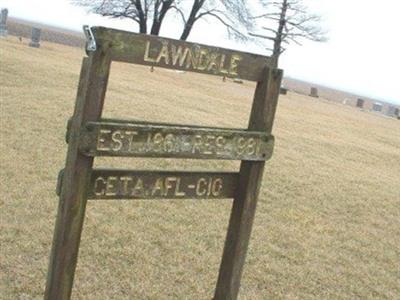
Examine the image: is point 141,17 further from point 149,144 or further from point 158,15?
point 149,144

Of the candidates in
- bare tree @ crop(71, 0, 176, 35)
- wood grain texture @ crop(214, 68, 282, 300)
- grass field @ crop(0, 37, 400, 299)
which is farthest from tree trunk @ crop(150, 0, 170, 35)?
wood grain texture @ crop(214, 68, 282, 300)

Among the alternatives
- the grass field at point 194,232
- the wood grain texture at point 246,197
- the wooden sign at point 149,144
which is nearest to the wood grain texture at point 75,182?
the wooden sign at point 149,144

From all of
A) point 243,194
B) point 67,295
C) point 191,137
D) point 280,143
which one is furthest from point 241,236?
point 280,143

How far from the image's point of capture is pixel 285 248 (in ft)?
18.2

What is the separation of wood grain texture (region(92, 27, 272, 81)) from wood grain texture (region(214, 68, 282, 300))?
114 mm

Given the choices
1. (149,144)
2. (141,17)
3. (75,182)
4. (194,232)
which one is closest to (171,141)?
(149,144)

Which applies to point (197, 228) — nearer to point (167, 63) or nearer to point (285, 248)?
point (285, 248)

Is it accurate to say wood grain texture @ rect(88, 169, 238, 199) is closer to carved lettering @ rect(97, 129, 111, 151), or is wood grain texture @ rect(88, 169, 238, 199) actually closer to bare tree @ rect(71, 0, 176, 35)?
carved lettering @ rect(97, 129, 111, 151)

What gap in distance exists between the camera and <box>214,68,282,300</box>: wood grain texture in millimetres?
3529

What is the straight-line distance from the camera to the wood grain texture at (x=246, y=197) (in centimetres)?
353

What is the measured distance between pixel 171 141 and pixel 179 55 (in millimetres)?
484

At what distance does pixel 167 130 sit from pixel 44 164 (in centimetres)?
409

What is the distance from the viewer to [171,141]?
3.19m

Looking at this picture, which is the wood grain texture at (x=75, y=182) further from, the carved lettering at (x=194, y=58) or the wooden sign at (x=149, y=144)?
the carved lettering at (x=194, y=58)
